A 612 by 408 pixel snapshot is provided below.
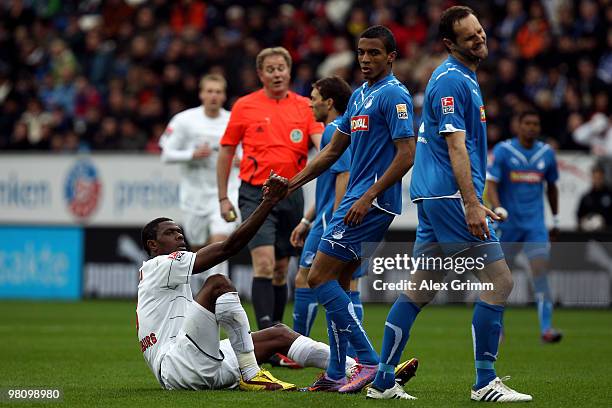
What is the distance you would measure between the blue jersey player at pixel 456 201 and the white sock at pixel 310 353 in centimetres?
107

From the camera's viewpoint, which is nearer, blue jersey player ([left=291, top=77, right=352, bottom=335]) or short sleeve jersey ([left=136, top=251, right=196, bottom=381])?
short sleeve jersey ([left=136, top=251, right=196, bottom=381])

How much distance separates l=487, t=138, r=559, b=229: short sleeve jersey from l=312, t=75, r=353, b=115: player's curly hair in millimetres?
4531

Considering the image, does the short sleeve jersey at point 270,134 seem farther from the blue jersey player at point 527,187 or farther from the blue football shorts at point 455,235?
the blue football shorts at point 455,235

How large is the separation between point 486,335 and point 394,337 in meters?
0.59

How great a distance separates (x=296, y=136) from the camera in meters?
11.2

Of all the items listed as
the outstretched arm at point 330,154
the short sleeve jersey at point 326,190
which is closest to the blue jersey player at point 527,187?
the short sleeve jersey at point 326,190

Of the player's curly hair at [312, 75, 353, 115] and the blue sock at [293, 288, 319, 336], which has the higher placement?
the player's curly hair at [312, 75, 353, 115]

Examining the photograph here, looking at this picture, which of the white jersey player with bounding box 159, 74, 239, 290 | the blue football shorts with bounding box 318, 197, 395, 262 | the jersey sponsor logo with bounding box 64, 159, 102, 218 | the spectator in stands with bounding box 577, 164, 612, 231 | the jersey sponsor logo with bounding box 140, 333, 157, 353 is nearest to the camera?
the blue football shorts with bounding box 318, 197, 395, 262

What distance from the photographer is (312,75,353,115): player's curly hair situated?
9398 millimetres

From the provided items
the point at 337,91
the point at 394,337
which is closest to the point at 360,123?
the point at 394,337

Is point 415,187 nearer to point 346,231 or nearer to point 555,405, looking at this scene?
point 346,231

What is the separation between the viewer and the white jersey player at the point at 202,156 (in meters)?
13.8

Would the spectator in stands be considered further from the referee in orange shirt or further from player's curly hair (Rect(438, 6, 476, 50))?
player's curly hair (Rect(438, 6, 476, 50))

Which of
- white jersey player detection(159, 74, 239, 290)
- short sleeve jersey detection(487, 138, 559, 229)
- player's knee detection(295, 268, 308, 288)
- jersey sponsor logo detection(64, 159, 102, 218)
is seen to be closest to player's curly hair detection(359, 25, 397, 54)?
player's knee detection(295, 268, 308, 288)
